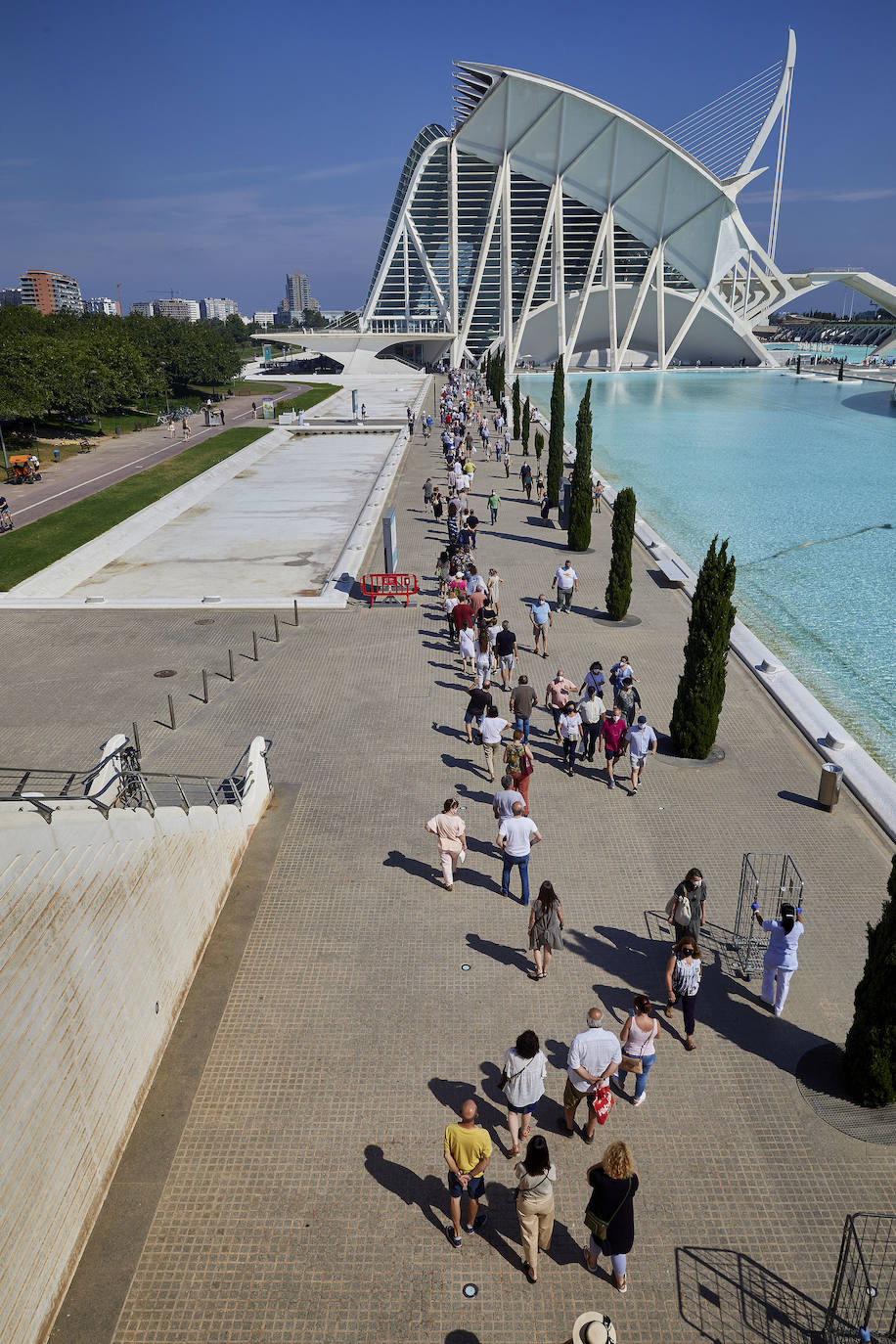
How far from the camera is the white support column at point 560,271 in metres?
74.6

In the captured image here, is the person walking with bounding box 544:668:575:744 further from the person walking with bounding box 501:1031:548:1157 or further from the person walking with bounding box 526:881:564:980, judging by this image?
the person walking with bounding box 501:1031:548:1157

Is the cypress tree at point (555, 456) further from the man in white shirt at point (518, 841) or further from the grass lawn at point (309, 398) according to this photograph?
the grass lawn at point (309, 398)

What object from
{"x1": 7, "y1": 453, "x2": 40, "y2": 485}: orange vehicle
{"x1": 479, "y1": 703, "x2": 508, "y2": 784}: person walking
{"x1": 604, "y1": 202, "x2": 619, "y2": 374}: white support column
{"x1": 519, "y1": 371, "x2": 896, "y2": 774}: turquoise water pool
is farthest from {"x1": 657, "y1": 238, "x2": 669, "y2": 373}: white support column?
{"x1": 479, "y1": 703, "x2": 508, "y2": 784}: person walking

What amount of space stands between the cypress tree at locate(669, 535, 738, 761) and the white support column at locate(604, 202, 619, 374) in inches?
2908

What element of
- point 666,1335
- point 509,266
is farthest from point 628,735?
point 509,266

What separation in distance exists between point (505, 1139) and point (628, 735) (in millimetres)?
5421

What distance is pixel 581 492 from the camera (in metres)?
21.1

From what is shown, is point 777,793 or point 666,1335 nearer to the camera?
point 666,1335

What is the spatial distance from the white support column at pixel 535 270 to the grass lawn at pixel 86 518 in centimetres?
4683

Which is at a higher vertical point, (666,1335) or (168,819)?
(168,819)

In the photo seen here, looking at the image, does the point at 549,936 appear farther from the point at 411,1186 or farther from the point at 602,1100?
the point at 411,1186

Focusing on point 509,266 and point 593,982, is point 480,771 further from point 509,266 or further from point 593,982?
point 509,266

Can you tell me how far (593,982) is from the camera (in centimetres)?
762

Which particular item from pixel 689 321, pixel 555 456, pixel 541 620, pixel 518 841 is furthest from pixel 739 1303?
pixel 689 321
